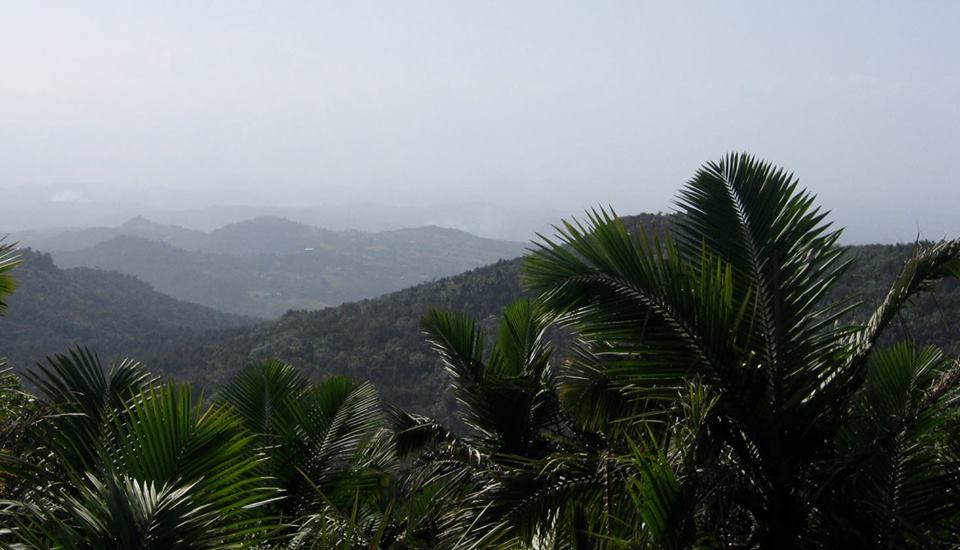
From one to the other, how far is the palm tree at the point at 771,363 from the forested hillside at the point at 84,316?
1281 inches

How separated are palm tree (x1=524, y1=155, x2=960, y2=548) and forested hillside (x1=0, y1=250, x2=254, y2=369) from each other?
1281 inches

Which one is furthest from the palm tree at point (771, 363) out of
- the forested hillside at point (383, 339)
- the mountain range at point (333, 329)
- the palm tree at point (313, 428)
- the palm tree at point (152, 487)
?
the forested hillside at point (383, 339)

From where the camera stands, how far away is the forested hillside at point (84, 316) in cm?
3759

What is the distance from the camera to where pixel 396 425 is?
7.86 meters

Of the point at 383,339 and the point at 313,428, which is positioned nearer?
the point at 313,428

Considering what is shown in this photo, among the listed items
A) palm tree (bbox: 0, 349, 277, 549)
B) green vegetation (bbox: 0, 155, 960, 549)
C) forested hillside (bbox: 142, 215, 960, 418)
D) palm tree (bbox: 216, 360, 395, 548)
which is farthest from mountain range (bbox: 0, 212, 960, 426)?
palm tree (bbox: 0, 349, 277, 549)

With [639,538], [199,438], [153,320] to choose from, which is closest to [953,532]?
[639,538]

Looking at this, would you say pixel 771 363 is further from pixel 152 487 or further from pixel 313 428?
pixel 313 428

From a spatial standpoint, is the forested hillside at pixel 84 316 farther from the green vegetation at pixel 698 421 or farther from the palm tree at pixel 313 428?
the green vegetation at pixel 698 421

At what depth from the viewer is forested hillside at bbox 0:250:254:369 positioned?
37594mm

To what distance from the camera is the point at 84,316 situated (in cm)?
4578

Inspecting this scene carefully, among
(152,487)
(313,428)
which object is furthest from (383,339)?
(152,487)

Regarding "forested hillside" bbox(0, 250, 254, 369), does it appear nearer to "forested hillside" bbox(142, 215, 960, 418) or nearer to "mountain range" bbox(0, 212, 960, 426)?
"mountain range" bbox(0, 212, 960, 426)

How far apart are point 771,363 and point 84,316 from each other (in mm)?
47627
